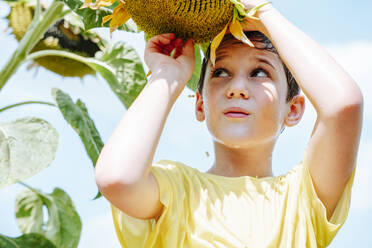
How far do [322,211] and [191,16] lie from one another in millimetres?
497

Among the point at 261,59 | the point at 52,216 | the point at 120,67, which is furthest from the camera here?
the point at 52,216

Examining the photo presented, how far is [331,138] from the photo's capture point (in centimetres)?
123

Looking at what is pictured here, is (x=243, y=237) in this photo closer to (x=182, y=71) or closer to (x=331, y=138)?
(x=331, y=138)

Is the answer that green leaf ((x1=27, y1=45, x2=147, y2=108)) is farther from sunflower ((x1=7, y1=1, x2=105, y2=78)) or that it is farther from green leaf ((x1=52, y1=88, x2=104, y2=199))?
sunflower ((x1=7, y1=1, x2=105, y2=78))

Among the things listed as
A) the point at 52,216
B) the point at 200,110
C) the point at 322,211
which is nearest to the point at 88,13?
the point at 200,110

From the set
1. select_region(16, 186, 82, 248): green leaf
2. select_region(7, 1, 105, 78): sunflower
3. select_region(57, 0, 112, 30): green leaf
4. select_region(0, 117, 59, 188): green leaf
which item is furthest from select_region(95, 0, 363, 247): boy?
select_region(7, 1, 105, 78): sunflower

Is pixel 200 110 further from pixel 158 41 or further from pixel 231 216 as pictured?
pixel 231 216

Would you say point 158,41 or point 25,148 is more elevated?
point 158,41

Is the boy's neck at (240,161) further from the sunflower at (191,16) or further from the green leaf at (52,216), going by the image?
the green leaf at (52,216)

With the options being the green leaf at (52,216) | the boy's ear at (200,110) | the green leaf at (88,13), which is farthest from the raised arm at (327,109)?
the green leaf at (52,216)

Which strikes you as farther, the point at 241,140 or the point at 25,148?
the point at 25,148

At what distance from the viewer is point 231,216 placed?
128 cm

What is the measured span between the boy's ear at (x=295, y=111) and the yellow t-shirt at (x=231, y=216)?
243 millimetres

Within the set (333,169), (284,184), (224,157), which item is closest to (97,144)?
(224,157)
